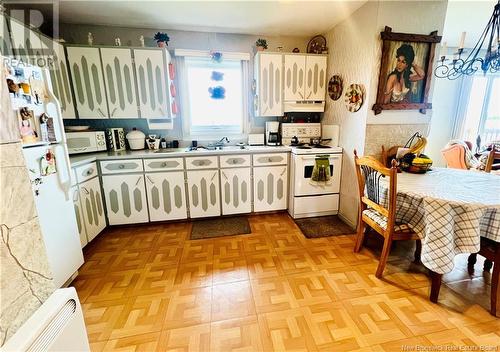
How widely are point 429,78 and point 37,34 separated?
152 inches

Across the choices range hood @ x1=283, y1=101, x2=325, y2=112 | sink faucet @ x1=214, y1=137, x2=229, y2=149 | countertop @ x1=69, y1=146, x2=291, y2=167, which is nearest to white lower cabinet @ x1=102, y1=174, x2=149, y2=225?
countertop @ x1=69, y1=146, x2=291, y2=167

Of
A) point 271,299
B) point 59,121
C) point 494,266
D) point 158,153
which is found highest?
point 59,121

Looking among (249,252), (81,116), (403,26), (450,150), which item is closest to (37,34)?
(81,116)

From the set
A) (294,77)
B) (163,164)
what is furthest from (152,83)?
(294,77)

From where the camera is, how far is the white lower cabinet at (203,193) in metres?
2.80

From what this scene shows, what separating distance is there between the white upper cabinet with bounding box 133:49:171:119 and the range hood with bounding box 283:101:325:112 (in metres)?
1.58

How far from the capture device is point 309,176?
286cm

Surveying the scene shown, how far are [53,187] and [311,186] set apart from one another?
2573 mm

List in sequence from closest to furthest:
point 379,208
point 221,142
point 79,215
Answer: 1. point 379,208
2. point 79,215
3. point 221,142

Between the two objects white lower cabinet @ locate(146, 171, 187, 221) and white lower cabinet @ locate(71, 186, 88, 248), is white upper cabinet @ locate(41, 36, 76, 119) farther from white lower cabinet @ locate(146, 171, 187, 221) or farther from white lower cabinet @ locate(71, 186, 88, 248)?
white lower cabinet @ locate(146, 171, 187, 221)

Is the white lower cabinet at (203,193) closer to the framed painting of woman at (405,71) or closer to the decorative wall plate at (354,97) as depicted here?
the decorative wall plate at (354,97)

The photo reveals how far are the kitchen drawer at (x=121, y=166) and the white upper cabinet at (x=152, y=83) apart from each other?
613 millimetres

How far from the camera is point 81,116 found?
265 cm

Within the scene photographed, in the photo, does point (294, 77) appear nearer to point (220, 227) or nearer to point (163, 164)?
point (163, 164)
